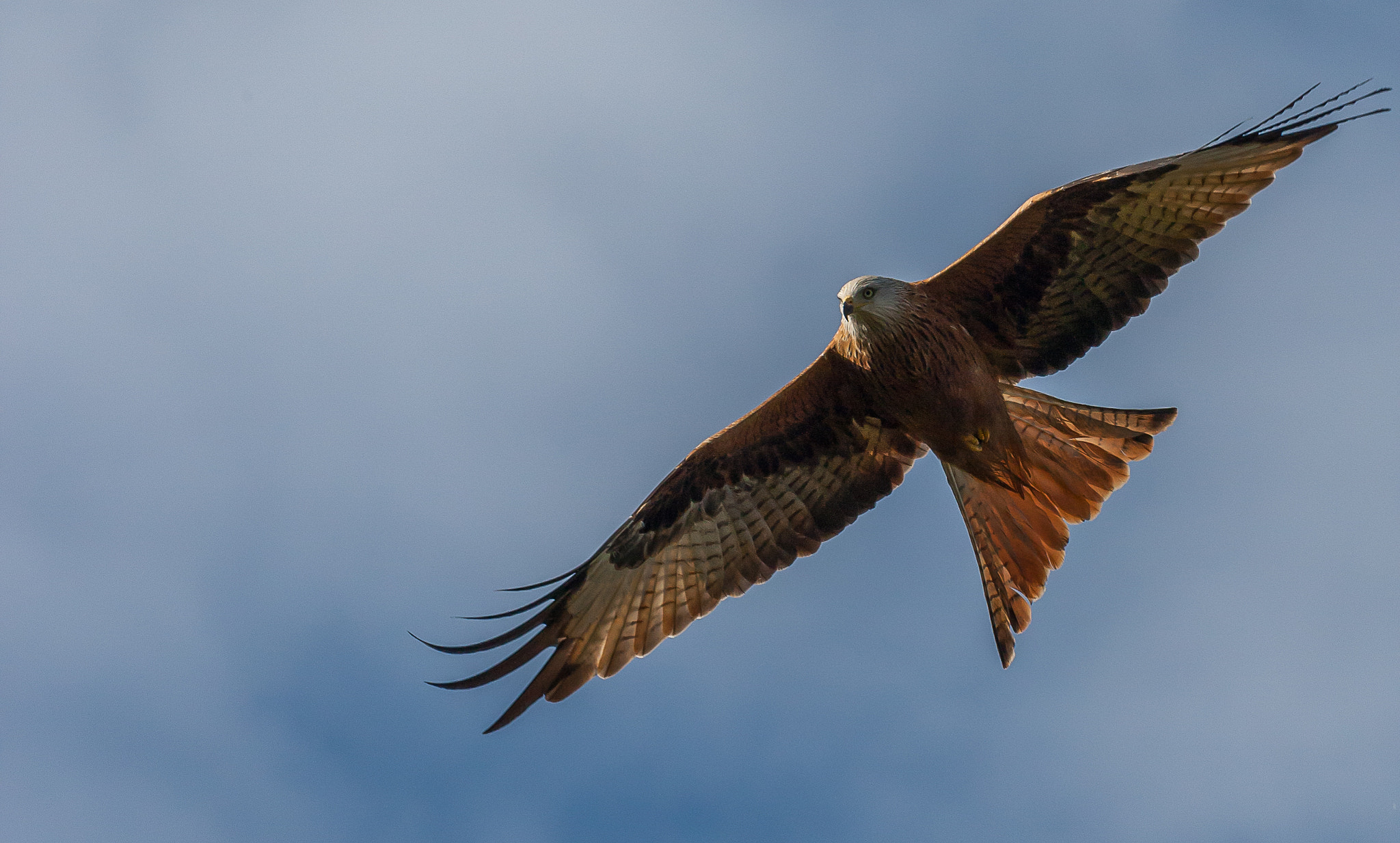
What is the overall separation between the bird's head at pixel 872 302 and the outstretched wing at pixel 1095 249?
0.42m

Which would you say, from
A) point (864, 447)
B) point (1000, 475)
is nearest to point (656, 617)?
point (864, 447)

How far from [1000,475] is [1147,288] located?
160cm

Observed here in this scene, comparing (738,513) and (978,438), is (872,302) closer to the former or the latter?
(978,438)

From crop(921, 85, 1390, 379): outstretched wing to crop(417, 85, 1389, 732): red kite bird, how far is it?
11 mm

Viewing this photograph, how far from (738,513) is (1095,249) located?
311 centimetres

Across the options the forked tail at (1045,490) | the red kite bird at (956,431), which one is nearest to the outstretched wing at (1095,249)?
the red kite bird at (956,431)

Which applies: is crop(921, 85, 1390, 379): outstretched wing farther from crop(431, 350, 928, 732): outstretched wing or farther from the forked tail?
crop(431, 350, 928, 732): outstretched wing

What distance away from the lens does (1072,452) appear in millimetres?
8156

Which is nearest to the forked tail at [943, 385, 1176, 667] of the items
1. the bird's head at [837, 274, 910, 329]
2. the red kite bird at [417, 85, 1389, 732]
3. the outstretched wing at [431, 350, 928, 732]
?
the red kite bird at [417, 85, 1389, 732]

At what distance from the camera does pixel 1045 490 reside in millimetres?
8188

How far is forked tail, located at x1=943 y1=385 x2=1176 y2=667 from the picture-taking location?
26.4 feet

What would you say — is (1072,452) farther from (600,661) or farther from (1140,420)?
(600,661)

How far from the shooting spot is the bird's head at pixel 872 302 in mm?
7555

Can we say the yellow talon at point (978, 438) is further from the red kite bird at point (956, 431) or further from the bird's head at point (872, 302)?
the bird's head at point (872, 302)
